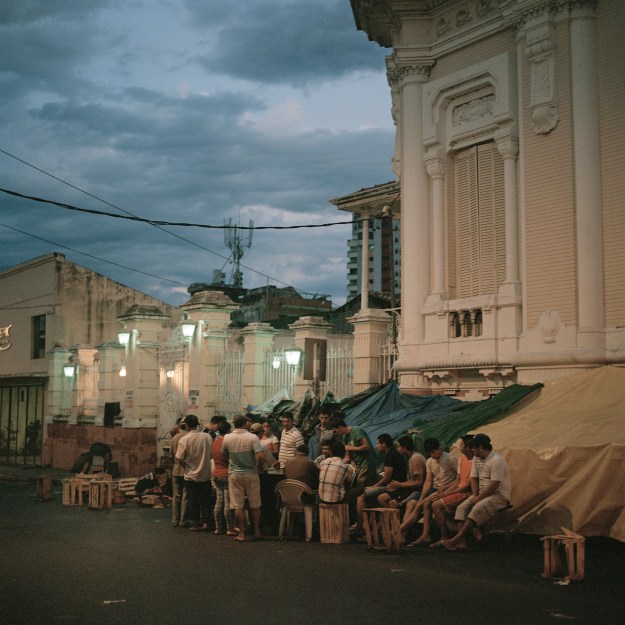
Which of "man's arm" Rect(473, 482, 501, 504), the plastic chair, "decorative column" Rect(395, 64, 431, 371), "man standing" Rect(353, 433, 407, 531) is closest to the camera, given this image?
"man's arm" Rect(473, 482, 501, 504)

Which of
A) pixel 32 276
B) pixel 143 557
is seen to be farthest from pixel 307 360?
pixel 32 276

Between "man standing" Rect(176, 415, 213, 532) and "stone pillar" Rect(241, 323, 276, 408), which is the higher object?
"stone pillar" Rect(241, 323, 276, 408)

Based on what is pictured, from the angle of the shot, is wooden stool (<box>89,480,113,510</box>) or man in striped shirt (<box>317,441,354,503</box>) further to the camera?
wooden stool (<box>89,480,113,510</box>)

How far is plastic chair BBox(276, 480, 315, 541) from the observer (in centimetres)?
1221

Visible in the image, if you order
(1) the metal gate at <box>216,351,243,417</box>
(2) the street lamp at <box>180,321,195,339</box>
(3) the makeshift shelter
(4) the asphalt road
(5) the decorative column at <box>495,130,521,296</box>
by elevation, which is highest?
(5) the decorative column at <box>495,130,521,296</box>

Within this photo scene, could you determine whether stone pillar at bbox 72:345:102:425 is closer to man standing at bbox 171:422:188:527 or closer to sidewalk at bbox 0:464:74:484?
sidewalk at bbox 0:464:74:484

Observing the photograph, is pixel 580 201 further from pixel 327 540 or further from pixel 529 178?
pixel 327 540

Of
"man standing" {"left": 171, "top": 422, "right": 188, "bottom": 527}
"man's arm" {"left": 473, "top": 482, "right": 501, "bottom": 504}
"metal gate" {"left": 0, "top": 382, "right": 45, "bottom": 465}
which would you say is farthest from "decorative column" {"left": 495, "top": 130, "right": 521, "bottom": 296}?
"metal gate" {"left": 0, "top": 382, "right": 45, "bottom": 465}

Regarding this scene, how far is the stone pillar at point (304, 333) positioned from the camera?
1955 centimetres

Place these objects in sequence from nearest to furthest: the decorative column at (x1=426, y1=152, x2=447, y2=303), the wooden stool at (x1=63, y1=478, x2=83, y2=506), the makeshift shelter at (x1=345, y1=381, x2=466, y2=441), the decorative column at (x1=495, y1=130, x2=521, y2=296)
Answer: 1. the makeshift shelter at (x1=345, y1=381, x2=466, y2=441)
2. the decorative column at (x1=495, y1=130, x2=521, y2=296)
3. the decorative column at (x1=426, y1=152, x2=447, y2=303)
4. the wooden stool at (x1=63, y1=478, x2=83, y2=506)

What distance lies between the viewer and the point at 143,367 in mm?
25062

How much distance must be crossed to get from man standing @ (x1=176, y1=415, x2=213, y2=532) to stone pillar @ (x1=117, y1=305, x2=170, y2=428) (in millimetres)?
11468

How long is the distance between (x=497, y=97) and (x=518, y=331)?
13.6 ft

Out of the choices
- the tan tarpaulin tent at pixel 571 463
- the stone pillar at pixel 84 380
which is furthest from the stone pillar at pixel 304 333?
the stone pillar at pixel 84 380
